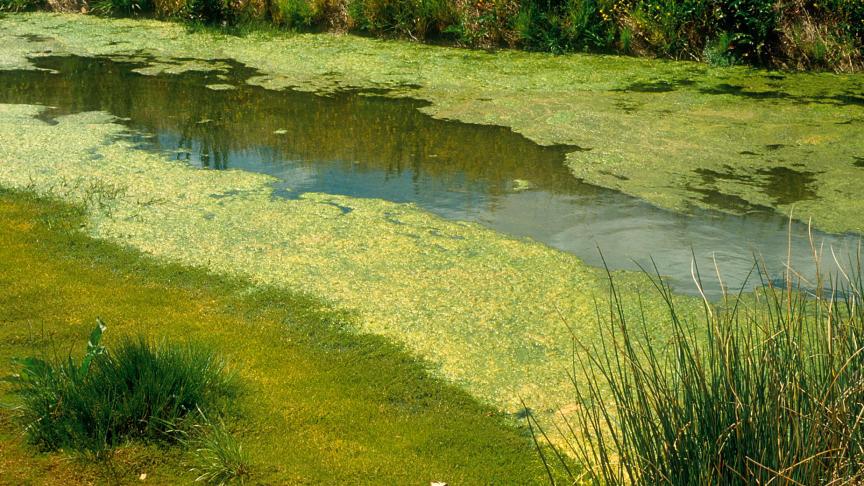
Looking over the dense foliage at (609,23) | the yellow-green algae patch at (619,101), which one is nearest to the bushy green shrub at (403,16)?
the dense foliage at (609,23)

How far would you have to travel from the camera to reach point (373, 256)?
4.72 meters

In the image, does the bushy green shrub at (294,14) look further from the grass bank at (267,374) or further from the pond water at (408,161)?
the grass bank at (267,374)

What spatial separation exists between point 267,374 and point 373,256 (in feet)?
4.26

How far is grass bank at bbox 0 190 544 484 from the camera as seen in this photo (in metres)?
2.96

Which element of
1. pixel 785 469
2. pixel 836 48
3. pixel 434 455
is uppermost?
pixel 836 48

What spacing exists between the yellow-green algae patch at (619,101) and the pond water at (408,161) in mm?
220

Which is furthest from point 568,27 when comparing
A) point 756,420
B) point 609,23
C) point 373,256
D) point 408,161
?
point 756,420

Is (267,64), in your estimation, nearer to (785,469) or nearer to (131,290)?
(131,290)

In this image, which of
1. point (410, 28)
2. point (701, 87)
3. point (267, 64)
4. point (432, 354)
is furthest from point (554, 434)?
point (410, 28)

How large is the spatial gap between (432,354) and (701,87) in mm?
5080

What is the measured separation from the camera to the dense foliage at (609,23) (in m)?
8.62

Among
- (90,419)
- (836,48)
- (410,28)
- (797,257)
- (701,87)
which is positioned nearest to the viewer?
(90,419)

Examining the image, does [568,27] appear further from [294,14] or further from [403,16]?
[294,14]

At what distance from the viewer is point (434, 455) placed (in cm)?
307
